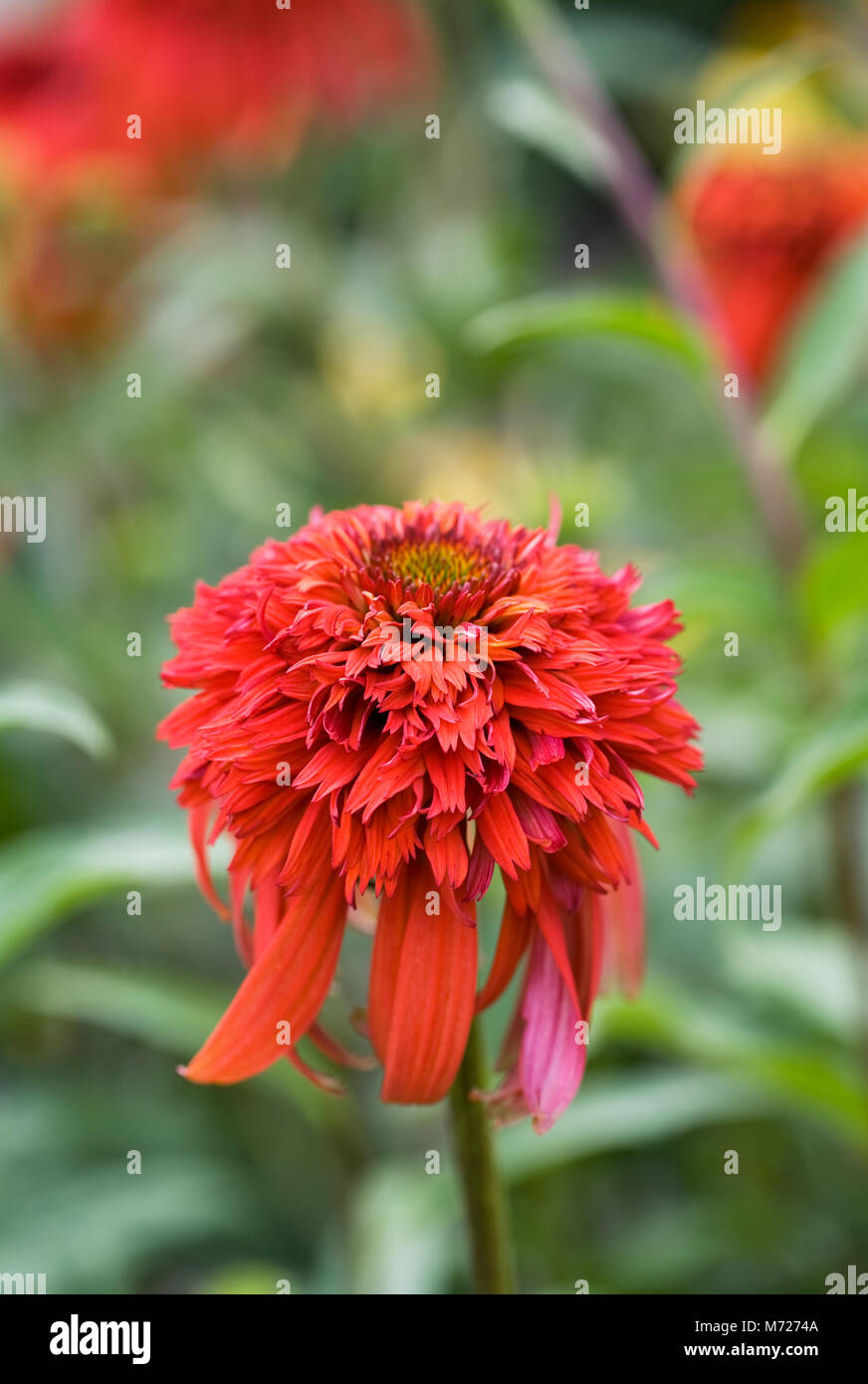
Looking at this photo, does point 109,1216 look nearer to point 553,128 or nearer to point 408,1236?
point 408,1236

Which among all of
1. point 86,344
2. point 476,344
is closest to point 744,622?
point 476,344

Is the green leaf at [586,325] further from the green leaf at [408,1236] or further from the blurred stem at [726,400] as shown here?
the green leaf at [408,1236]

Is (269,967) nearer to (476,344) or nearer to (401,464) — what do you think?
(476,344)

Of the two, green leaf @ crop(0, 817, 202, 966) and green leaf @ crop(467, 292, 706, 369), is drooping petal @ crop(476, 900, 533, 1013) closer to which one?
green leaf @ crop(0, 817, 202, 966)

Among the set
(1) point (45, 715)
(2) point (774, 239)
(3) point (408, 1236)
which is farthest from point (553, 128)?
(3) point (408, 1236)

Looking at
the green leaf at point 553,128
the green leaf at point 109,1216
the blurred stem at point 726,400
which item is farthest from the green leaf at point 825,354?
the green leaf at point 109,1216

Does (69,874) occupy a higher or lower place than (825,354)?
lower
